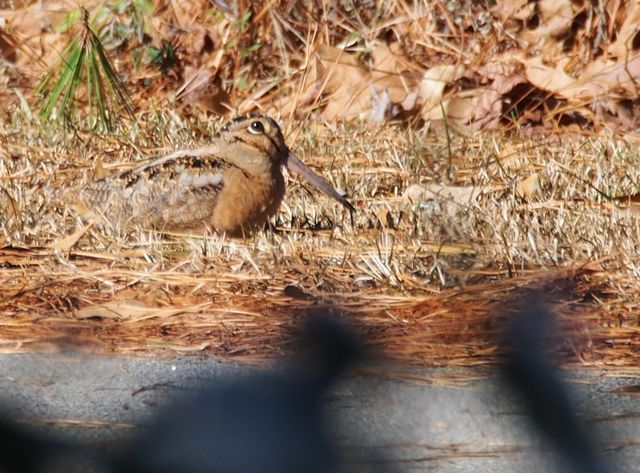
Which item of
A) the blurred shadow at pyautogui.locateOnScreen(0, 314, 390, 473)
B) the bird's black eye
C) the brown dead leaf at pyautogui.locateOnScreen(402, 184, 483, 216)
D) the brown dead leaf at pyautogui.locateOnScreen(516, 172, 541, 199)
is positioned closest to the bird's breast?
the bird's black eye

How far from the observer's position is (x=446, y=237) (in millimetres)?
3828

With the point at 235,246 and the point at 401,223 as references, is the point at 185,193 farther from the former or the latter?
the point at 401,223

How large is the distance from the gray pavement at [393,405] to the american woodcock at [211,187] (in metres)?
1.18

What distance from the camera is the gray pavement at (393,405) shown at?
2465mm

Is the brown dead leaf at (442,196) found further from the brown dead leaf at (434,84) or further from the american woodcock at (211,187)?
the brown dead leaf at (434,84)

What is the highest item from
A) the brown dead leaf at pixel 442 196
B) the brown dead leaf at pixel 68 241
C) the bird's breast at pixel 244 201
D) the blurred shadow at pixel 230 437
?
the bird's breast at pixel 244 201

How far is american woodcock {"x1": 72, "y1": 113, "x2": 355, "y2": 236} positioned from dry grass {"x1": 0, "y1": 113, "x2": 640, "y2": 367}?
98mm

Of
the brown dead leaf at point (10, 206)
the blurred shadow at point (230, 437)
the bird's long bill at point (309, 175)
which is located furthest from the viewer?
the bird's long bill at point (309, 175)

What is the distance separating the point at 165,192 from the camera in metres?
4.23

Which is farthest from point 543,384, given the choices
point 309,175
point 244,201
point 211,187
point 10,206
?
point 10,206

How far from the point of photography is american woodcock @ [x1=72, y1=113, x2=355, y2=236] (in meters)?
4.12

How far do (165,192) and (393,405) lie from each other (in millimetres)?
1767

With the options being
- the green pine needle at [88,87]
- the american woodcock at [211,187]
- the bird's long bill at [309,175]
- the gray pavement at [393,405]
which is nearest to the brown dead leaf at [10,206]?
the american woodcock at [211,187]

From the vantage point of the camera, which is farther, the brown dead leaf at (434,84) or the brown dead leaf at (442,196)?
the brown dead leaf at (434,84)
